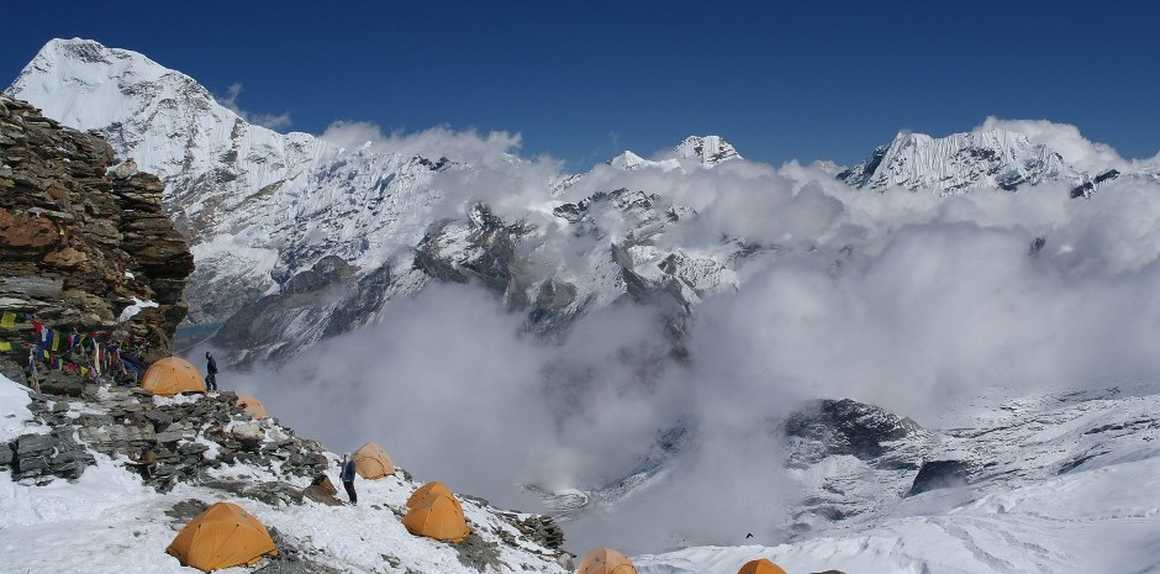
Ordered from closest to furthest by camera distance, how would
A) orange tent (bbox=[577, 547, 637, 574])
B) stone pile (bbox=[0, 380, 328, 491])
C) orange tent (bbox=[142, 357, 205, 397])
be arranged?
stone pile (bbox=[0, 380, 328, 491])
orange tent (bbox=[142, 357, 205, 397])
orange tent (bbox=[577, 547, 637, 574])

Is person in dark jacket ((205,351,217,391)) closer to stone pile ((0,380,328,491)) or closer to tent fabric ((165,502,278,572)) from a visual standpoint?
stone pile ((0,380,328,491))

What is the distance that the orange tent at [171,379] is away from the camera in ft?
145

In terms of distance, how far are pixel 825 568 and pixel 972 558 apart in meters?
16.0

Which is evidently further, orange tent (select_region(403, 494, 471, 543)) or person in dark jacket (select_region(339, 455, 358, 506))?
orange tent (select_region(403, 494, 471, 543))

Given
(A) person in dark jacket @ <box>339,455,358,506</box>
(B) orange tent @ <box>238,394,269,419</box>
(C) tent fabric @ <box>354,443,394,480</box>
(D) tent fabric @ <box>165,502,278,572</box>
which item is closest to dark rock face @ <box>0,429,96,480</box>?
(D) tent fabric @ <box>165,502,278,572</box>

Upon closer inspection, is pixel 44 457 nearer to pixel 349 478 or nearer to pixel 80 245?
pixel 349 478

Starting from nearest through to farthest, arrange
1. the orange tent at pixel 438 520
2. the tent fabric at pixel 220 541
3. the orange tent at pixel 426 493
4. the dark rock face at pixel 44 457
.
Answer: the tent fabric at pixel 220 541 < the dark rock face at pixel 44 457 < the orange tent at pixel 438 520 < the orange tent at pixel 426 493

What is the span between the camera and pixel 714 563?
9725 centimetres

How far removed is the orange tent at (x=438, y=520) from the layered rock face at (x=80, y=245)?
21169 millimetres

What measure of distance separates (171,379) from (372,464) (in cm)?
1370

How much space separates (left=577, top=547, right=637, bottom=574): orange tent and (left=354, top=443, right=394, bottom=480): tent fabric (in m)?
16.0

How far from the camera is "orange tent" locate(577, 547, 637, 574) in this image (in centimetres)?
5622

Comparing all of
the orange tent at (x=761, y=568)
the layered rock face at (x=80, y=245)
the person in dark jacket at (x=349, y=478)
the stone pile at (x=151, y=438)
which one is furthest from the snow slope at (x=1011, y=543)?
the layered rock face at (x=80, y=245)

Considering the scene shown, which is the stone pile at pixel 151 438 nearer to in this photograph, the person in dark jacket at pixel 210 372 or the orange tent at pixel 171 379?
the orange tent at pixel 171 379
